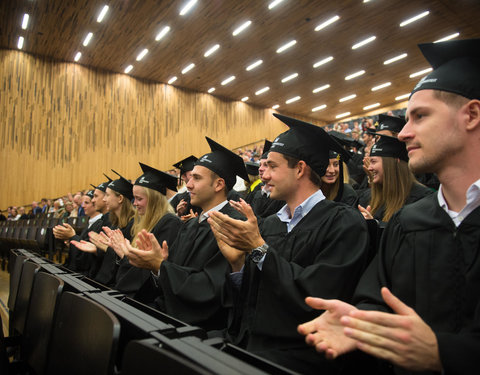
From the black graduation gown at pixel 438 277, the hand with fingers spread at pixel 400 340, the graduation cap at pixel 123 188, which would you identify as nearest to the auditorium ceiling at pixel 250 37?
the graduation cap at pixel 123 188

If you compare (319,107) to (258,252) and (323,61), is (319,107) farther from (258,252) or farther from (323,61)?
(258,252)

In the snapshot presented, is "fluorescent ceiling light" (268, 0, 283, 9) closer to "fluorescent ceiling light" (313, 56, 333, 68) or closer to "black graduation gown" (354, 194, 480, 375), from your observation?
"fluorescent ceiling light" (313, 56, 333, 68)

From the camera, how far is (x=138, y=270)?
3381 millimetres

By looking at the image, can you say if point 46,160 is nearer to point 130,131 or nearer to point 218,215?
point 130,131

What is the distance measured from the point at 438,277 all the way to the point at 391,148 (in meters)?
2.22

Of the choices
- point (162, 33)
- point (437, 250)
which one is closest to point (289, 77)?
point (162, 33)

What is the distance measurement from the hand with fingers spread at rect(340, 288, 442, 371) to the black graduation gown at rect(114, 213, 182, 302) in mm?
2623

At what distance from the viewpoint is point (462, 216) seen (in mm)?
1385

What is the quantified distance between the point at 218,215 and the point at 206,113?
58.8ft

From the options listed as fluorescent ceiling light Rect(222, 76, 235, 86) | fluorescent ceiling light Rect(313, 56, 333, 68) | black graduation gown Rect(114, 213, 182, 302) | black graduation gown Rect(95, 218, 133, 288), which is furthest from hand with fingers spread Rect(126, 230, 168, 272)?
fluorescent ceiling light Rect(222, 76, 235, 86)

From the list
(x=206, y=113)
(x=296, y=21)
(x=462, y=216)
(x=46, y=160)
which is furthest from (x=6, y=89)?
(x=462, y=216)

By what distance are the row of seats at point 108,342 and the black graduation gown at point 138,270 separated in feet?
4.66

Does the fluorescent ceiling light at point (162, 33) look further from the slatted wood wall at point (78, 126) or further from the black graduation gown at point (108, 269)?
the black graduation gown at point (108, 269)

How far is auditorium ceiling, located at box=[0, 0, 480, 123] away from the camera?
11.5 metres
